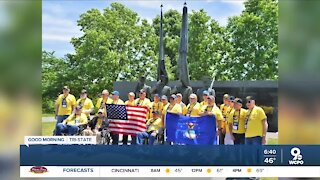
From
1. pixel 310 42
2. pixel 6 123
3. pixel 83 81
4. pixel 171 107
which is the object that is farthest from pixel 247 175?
pixel 6 123

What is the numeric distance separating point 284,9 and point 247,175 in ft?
4.18

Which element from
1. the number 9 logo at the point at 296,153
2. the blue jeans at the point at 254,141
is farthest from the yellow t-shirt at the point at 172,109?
the number 9 logo at the point at 296,153

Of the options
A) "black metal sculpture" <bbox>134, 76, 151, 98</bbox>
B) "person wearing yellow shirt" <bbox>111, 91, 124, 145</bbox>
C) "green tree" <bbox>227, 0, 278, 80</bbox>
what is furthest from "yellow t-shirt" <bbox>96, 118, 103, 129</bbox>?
"green tree" <bbox>227, 0, 278, 80</bbox>

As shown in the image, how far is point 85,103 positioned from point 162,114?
0.62 meters

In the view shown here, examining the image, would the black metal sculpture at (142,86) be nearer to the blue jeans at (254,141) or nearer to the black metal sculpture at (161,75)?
the black metal sculpture at (161,75)

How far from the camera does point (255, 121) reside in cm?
489

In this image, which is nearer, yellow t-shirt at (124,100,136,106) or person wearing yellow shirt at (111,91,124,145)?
person wearing yellow shirt at (111,91,124,145)

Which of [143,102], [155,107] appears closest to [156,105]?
[155,107]

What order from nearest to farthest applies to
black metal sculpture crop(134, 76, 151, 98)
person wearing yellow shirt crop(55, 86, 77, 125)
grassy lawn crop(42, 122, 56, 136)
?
grassy lawn crop(42, 122, 56, 136) < person wearing yellow shirt crop(55, 86, 77, 125) < black metal sculpture crop(134, 76, 151, 98)

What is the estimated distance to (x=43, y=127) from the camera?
4578 mm

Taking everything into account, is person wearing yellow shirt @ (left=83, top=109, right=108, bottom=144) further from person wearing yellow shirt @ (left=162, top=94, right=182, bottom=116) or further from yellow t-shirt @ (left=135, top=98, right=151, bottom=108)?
person wearing yellow shirt @ (left=162, top=94, right=182, bottom=116)

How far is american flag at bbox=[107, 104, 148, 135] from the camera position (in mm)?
4852

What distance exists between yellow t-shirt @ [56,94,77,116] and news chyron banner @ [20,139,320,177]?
8.4 inches

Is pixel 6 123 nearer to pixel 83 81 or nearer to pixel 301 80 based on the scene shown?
pixel 83 81
